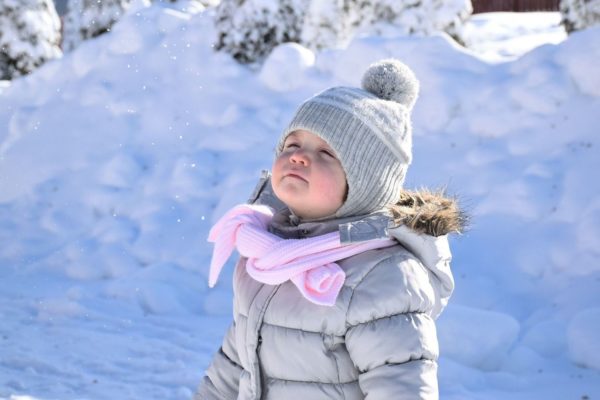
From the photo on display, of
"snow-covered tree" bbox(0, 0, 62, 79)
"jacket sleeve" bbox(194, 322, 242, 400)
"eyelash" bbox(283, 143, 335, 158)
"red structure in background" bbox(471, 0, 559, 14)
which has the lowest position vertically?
"red structure in background" bbox(471, 0, 559, 14)

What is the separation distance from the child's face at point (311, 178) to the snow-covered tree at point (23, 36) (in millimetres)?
9734

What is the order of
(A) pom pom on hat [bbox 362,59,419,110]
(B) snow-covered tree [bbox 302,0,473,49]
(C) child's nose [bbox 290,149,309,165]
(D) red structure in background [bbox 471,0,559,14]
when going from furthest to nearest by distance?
(D) red structure in background [bbox 471,0,559,14] → (B) snow-covered tree [bbox 302,0,473,49] → (A) pom pom on hat [bbox 362,59,419,110] → (C) child's nose [bbox 290,149,309,165]

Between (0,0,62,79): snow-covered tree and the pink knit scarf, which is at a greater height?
the pink knit scarf

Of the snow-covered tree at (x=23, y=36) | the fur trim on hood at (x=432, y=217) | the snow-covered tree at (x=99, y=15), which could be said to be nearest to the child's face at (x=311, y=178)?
the fur trim on hood at (x=432, y=217)

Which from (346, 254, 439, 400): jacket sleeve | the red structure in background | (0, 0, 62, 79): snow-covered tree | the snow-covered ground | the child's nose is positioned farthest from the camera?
the red structure in background

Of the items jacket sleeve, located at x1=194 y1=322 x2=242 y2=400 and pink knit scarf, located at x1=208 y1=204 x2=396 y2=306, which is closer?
→ pink knit scarf, located at x1=208 y1=204 x2=396 y2=306

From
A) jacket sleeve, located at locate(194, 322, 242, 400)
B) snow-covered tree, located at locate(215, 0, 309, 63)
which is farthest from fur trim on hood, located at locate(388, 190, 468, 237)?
snow-covered tree, located at locate(215, 0, 309, 63)

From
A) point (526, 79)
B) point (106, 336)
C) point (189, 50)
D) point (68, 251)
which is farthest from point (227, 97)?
point (106, 336)

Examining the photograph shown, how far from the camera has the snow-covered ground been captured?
406 centimetres

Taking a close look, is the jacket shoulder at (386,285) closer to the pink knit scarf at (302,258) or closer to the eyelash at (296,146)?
the pink knit scarf at (302,258)

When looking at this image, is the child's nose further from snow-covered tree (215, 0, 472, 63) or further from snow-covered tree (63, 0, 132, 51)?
snow-covered tree (63, 0, 132, 51)

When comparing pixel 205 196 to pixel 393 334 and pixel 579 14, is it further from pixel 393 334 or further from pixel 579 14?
pixel 393 334

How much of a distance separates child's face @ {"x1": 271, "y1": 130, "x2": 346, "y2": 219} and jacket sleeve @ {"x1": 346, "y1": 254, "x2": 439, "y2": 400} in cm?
22

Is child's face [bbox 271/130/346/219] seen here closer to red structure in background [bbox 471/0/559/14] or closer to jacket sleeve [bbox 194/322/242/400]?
jacket sleeve [bbox 194/322/242/400]
